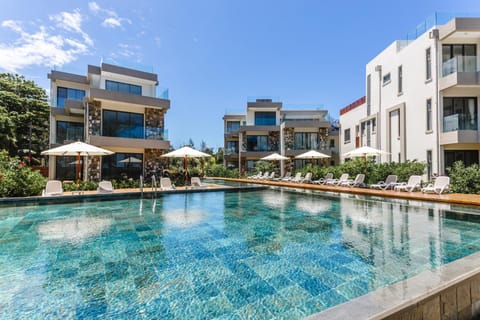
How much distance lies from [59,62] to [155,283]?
22721 millimetres

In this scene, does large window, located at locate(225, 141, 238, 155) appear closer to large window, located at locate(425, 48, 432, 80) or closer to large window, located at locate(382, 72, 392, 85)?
large window, located at locate(382, 72, 392, 85)

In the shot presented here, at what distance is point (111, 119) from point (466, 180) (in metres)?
20.2

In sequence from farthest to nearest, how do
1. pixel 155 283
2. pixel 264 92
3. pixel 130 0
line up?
pixel 264 92 < pixel 130 0 < pixel 155 283

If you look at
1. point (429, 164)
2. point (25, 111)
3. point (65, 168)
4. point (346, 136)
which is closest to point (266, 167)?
point (346, 136)

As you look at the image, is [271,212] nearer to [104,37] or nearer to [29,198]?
[29,198]

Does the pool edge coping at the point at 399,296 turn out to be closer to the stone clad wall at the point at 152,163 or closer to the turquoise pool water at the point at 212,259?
the turquoise pool water at the point at 212,259

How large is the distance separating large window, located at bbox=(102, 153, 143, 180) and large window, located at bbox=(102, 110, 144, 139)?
4.96 feet

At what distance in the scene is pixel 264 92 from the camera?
102ft

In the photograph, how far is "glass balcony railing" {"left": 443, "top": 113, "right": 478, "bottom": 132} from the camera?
1366cm

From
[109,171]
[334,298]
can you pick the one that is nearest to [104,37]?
[109,171]

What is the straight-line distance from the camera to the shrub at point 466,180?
413 inches

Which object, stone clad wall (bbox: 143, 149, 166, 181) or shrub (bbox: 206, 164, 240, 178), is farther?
shrub (bbox: 206, 164, 240, 178)

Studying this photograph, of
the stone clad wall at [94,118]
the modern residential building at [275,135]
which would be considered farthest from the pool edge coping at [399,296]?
the modern residential building at [275,135]

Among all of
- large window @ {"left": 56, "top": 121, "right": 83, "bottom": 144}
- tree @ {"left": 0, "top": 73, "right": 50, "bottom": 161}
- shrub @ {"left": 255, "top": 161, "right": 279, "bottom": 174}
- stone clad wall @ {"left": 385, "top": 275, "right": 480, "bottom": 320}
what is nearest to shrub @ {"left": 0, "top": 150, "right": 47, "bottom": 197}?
large window @ {"left": 56, "top": 121, "right": 83, "bottom": 144}
